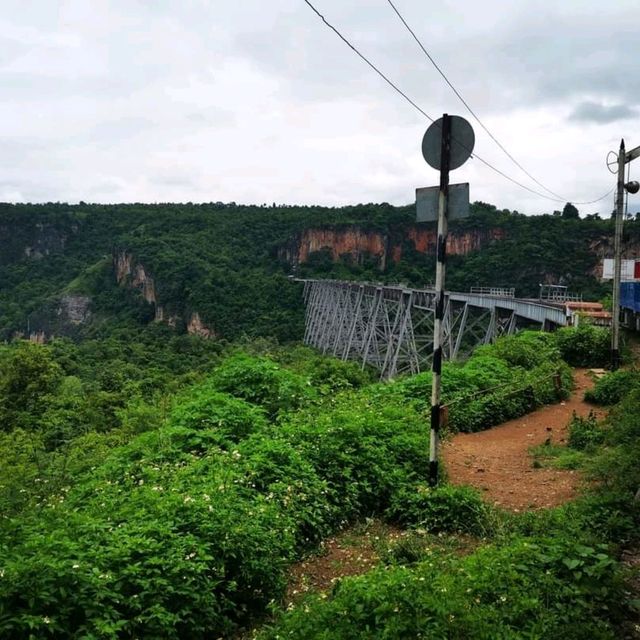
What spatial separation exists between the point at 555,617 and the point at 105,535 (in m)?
2.40

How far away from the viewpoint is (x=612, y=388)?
898cm


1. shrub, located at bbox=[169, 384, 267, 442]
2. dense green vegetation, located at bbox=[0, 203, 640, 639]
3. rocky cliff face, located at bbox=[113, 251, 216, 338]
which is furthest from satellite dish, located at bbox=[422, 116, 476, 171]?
rocky cliff face, located at bbox=[113, 251, 216, 338]

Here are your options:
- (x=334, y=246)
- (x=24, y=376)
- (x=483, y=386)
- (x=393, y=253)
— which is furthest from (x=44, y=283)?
(x=483, y=386)

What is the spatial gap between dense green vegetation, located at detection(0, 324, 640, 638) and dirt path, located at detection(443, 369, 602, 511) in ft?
1.99

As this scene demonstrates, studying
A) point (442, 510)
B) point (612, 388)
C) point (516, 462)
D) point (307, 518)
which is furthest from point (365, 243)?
point (307, 518)

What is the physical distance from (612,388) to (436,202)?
597 cm

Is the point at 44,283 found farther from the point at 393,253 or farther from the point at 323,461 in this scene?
the point at 323,461

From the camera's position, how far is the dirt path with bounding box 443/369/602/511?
5273 millimetres

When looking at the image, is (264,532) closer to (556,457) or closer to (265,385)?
(265,385)

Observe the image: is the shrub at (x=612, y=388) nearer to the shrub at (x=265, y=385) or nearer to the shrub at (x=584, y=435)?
the shrub at (x=584, y=435)

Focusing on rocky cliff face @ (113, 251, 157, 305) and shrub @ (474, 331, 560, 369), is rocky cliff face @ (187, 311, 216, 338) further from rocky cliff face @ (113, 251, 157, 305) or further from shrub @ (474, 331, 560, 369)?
shrub @ (474, 331, 560, 369)

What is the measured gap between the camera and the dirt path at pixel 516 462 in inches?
208

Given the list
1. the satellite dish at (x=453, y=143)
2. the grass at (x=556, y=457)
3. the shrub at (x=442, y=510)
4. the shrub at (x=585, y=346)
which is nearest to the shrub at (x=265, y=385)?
the shrub at (x=442, y=510)

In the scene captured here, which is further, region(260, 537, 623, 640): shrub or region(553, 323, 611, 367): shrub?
region(553, 323, 611, 367): shrub
